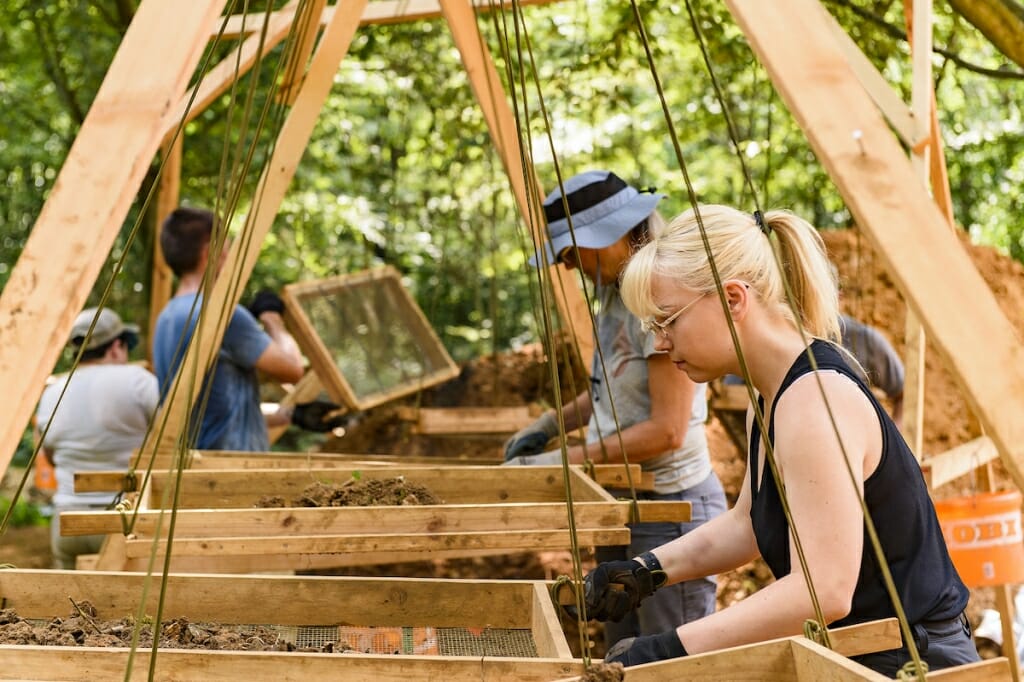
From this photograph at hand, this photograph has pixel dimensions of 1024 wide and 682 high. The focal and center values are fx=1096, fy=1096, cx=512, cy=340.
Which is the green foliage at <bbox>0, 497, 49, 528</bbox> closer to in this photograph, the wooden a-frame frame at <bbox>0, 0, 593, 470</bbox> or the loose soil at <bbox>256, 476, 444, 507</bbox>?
the loose soil at <bbox>256, 476, 444, 507</bbox>

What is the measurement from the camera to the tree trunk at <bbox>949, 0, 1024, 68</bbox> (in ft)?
9.39

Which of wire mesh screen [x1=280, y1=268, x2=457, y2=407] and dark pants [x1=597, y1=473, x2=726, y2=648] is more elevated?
dark pants [x1=597, y1=473, x2=726, y2=648]

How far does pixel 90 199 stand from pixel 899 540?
127 centimetres

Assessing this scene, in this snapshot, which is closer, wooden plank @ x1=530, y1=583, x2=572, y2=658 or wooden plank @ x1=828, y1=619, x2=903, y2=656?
wooden plank @ x1=828, y1=619, x2=903, y2=656

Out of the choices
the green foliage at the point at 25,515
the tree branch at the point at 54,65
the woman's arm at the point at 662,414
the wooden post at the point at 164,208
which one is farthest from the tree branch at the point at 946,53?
the green foliage at the point at 25,515

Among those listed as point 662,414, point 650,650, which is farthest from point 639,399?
point 650,650

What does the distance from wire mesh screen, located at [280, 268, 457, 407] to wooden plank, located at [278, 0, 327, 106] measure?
1.23m

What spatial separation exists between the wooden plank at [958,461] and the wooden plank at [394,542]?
7.40ft

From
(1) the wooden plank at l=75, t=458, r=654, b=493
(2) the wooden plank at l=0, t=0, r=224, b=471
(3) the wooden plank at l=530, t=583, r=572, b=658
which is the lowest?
(1) the wooden plank at l=75, t=458, r=654, b=493

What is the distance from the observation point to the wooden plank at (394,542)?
2.11 m

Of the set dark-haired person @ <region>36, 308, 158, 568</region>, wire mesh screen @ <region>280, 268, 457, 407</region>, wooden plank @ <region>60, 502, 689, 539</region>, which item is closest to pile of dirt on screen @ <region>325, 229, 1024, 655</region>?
wire mesh screen @ <region>280, 268, 457, 407</region>

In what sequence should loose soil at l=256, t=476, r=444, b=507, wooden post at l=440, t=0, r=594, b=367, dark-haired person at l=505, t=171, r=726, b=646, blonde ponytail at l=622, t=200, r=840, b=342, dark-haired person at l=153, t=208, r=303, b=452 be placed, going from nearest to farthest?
blonde ponytail at l=622, t=200, r=840, b=342 < loose soil at l=256, t=476, r=444, b=507 < dark-haired person at l=505, t=171, r=726, b=646 < wooden post at l=440, t=0, r=594, b=367 < dark-haired person at l=153, t=208, r=303, b=452

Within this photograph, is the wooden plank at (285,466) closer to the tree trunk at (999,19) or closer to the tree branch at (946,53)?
the tree trunk at (999,19)

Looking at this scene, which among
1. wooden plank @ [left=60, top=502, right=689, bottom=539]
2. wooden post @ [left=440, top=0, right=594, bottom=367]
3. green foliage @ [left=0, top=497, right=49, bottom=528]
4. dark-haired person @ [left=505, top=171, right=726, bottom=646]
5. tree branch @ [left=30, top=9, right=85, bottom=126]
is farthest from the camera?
green foliage @ [left=0, top=497, right=49, bottom=528]
